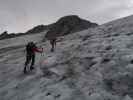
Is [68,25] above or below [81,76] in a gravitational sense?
above

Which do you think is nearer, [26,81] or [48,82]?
[48,82]

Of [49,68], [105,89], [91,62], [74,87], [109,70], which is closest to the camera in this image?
[105,89]

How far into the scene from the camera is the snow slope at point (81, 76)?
40.6 ft

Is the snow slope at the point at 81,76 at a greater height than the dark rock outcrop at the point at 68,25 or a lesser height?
lesser

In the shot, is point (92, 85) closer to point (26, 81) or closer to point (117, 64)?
point (117, 64)

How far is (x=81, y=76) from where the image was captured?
572 inches

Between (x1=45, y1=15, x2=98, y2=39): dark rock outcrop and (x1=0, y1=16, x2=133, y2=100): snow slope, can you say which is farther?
(x1=45, y1=15, x2=98, y2=39): dark rock outcrop

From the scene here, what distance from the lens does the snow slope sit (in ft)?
40.6

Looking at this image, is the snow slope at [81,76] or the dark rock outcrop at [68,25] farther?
the dark rock outcrop at [68,25]

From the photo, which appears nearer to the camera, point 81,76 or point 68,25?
point 81,76

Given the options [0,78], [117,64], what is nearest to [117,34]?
[117,64]

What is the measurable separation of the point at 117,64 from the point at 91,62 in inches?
97.1

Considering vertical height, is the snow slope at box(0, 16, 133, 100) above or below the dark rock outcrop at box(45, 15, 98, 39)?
below

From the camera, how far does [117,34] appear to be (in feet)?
70.8
